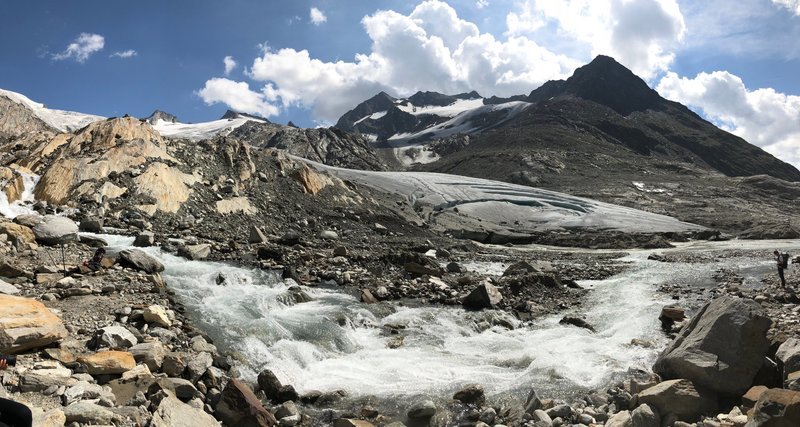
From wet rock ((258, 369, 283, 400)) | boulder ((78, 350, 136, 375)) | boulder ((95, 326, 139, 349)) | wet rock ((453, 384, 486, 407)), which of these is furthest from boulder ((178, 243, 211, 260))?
wet rock ((453, 384, 486, 407))

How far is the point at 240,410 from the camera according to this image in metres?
7.30

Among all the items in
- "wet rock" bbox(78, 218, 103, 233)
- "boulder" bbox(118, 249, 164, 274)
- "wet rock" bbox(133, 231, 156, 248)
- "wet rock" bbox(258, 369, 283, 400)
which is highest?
"wet rock" bbox(78, 218, 103, 233)

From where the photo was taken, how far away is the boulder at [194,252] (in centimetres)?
1752

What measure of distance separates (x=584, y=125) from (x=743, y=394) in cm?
16367

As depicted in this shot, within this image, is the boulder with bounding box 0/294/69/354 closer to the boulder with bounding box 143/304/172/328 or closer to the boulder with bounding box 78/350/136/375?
the boulder with bounding box 78/350/136/375

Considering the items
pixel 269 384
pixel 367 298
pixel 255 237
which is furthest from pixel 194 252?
pixel 269 384

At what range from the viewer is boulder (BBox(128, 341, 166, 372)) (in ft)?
26.2

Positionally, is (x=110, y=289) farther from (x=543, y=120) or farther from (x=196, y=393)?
(x=543, y=120)

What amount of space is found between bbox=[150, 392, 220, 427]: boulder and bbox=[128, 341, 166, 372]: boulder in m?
1.23

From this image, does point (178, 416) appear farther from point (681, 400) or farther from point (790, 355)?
point (790, 355)

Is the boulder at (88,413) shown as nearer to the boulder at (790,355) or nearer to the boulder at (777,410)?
the boulder at (777,410)

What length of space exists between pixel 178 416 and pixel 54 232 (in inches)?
479

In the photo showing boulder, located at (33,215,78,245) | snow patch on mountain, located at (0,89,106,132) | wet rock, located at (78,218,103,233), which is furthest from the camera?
snow patch on mountain, located at (0,89,106,132)

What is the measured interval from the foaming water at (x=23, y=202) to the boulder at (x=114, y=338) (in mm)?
14208
